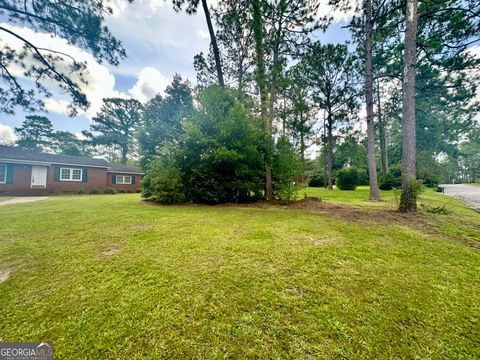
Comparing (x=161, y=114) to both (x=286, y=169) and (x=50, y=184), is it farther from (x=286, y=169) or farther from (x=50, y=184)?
(x=286, y=169)

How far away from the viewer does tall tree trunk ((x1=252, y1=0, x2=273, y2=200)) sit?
27.9 ft

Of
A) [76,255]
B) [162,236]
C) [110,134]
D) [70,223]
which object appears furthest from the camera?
Answer: [110,134]

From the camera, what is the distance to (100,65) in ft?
22.7

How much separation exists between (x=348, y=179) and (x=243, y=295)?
19.4 metres

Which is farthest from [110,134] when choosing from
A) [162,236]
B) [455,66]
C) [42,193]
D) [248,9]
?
[455,66]

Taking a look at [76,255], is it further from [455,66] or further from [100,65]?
[455,66]

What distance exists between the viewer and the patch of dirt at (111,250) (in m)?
3.05

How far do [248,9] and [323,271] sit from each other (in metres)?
11.2

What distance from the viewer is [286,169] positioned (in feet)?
27.5

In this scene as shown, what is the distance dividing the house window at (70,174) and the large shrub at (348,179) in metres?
24.1

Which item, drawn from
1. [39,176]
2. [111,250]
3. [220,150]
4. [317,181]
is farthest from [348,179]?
[39,176]

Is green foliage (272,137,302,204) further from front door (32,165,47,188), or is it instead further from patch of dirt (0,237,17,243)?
front door (32,165,47,188)

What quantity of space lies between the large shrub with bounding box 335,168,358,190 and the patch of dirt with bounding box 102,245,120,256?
1953cm

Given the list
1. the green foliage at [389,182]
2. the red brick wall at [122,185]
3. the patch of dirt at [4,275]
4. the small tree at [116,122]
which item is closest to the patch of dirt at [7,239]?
the patch of dirt at [4,275]
